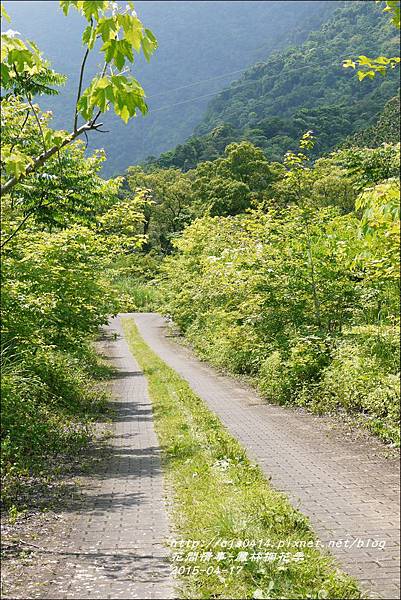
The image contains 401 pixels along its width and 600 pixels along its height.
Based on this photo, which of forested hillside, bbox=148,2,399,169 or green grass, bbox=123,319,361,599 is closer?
green grass, bbox=123,319,361,599

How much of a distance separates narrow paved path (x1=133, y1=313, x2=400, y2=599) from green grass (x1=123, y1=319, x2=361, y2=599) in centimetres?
15

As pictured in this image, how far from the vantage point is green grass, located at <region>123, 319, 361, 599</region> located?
3.80m

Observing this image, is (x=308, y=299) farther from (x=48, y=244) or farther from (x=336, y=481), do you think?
(x=336, y=481)

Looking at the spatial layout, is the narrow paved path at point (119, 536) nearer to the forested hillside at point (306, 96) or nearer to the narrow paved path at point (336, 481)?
the narrow paved path at point (336, 481)

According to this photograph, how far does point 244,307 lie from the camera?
47.4 ft

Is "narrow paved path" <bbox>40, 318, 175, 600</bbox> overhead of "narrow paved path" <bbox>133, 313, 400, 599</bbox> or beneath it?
beneath

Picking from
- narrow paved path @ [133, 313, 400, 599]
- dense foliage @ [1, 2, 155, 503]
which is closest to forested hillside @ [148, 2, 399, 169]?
dense foliage @ [1, 2, 155, 503]

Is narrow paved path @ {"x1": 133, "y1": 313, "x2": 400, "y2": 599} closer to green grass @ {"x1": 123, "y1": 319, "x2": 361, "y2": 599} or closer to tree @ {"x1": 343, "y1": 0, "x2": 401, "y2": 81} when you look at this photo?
green grass @ {"x1": 123, "y1": 319, "x2": 361, "y2": 599}

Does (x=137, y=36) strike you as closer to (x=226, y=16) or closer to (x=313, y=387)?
(x=313, y=387)

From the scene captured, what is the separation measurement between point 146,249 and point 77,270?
187 feet

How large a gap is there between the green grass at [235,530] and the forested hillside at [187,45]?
125703mm

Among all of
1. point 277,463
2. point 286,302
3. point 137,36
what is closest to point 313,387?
point 286,302

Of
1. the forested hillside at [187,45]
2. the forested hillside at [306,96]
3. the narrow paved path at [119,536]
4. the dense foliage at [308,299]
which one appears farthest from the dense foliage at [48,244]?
the forested hillside at [187,45]

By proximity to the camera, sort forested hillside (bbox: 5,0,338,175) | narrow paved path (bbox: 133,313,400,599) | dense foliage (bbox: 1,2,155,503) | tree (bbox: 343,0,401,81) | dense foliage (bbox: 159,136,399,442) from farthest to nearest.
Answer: forested hillside (bbox: 5,0,338,175), dense foliage (bbox: 159,136,399,442), tree (bbox: 343,0,401,81), dense foliage (bbox: 1,2,155,503), narrow paved path (bbox: 133,313,400,599)
